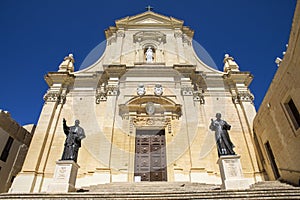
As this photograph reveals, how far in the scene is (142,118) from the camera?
14172 millimetres

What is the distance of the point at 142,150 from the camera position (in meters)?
13.3

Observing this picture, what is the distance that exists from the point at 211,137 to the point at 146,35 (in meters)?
10.8

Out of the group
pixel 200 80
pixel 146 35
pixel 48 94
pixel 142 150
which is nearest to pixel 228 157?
pixel 142 150

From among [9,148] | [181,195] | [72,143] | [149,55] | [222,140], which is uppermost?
[149,55]

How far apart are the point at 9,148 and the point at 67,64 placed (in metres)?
6.61

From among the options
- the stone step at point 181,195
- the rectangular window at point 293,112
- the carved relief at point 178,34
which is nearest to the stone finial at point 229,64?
the carved relief at point 178,34

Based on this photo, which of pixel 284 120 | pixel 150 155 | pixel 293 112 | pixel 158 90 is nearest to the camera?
pixel 293 112

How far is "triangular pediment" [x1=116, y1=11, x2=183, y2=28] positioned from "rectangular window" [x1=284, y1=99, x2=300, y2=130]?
12600 mm

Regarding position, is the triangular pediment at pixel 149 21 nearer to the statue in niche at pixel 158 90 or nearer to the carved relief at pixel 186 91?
the statue in niche at pixel 158 90

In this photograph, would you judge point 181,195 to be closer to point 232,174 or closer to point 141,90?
point 232,174

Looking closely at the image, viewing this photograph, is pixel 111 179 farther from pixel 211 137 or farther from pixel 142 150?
pixel 211 137

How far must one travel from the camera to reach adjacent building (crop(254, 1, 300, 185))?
29.4 feet

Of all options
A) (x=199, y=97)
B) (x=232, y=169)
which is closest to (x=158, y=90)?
(x=199, y=97)

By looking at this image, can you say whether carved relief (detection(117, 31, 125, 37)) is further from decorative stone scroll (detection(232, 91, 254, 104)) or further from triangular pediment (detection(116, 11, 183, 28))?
decorative stone scroll (detection(232, 91, 254, 104))
